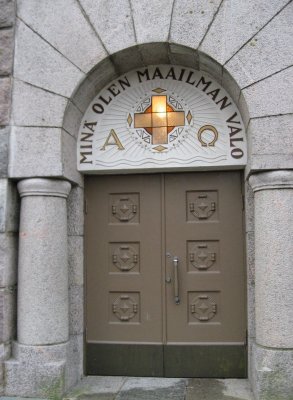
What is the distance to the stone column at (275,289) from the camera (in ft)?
14.6

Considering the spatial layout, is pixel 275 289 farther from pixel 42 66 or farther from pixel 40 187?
pixel 42 66

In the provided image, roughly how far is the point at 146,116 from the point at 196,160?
0.75 meters

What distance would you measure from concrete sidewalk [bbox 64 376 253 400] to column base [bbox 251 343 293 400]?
293 millimetres

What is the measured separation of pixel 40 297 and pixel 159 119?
88.8 inches

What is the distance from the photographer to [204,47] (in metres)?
4.81

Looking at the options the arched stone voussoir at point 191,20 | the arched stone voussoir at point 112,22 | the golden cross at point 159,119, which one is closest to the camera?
the arched stone voussoir at point 191,20

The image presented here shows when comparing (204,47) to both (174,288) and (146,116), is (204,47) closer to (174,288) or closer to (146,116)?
(146,116)

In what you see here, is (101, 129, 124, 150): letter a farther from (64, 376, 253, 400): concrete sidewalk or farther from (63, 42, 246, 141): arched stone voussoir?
(64, 376, 253, 400): concrete sidewalk

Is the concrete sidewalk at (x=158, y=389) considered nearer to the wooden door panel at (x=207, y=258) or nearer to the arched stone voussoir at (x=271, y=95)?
the wooden door panel at (x=207, y=258)

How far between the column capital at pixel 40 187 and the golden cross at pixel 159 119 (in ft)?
3.67

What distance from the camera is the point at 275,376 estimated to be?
4.45 meters

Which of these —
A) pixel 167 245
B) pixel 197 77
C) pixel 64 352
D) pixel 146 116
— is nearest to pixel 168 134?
pixel 146 116

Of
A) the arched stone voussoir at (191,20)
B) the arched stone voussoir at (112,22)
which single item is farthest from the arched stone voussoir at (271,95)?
the arched stone voussoir at (112,22)

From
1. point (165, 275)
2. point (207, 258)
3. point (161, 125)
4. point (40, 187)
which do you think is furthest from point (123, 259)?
point (161, 125)
